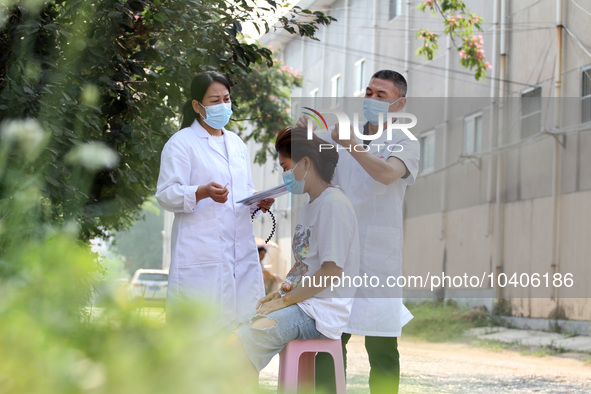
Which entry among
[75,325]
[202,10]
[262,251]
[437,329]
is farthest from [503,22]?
[75,325]

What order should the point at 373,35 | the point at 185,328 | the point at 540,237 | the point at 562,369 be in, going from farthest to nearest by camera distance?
the point at 373,35, the point at 540,237, the point at 562,369, the point at 185,328

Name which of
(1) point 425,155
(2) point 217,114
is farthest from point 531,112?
(2) point 217,114

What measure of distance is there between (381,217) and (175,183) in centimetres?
95

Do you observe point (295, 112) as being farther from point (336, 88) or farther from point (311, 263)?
point (311, 263)

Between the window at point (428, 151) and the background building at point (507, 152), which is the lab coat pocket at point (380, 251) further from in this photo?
the window at point (428, 151)

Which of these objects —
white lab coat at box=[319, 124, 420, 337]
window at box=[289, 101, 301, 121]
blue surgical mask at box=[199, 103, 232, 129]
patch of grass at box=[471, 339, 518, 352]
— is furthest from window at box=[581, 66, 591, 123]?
blue surgical mask at box=[199, 103, 232, 129]

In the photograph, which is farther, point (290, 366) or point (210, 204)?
point (210, 204)

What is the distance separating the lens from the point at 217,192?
368 centimetres

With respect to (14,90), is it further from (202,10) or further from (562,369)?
(562,369)

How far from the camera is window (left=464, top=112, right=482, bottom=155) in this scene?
1778 centimetres

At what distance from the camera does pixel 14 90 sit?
13.8 feet

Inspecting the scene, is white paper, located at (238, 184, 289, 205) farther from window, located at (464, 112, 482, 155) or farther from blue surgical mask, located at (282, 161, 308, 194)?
window, located at (464, 112, 482, 155)

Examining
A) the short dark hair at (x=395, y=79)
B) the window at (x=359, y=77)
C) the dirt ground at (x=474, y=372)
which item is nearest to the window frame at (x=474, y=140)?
the dirt ground at (x=474, y=372)

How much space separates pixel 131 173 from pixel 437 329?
11326mm
